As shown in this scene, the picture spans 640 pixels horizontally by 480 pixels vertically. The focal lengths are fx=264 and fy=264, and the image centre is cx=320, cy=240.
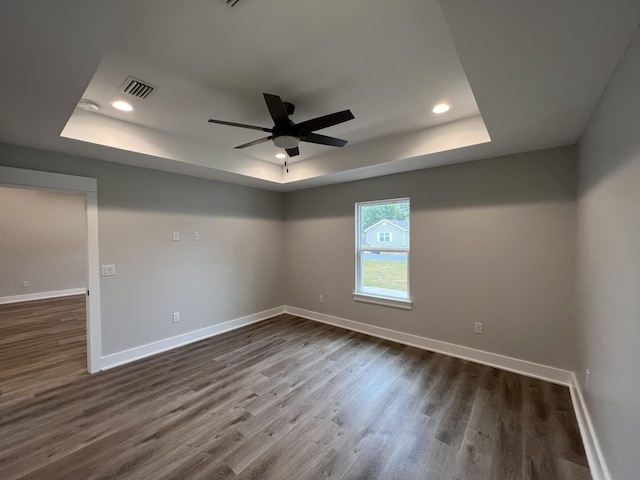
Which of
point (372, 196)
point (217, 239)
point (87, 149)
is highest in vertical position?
point (87, 149)

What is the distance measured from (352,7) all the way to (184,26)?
0.94m

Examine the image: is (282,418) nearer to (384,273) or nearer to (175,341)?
(175,341)

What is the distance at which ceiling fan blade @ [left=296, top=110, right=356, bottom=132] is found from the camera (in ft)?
6.39

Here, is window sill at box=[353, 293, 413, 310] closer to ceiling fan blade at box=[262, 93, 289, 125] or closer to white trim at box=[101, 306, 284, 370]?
white trim at box=[101, 306, 284, 370]

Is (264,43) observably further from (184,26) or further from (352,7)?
(352,7)

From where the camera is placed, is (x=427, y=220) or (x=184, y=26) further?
(x=427, y=220)

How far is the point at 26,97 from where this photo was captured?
1685 mm

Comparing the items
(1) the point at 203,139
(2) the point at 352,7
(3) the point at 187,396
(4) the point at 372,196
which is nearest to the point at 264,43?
(2) the point at 352,7

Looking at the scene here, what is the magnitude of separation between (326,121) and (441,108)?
1178 millimetres

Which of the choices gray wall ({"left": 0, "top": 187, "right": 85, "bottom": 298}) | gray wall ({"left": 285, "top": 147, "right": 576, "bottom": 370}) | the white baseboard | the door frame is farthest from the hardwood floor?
gray wall ({"left": 0, "top": 187, "right": 85, "bottom": 298})

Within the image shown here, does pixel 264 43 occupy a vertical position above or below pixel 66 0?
above

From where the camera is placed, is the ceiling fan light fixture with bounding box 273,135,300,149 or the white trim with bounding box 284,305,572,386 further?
the white trim with bounding box 284,305,572,386

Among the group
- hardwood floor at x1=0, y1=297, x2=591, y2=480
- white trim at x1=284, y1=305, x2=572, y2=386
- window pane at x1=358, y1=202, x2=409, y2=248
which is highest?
window pane at x1=358, y1=202, x2=409, y2=248

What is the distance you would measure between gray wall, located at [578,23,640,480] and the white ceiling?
0.77ft
